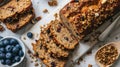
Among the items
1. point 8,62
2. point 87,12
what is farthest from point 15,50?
point 87,12

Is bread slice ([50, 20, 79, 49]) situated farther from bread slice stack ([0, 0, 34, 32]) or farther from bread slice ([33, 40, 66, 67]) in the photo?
bread slice stack ([0, 0, 34, 32])

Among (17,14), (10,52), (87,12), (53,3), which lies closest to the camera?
(87,12)

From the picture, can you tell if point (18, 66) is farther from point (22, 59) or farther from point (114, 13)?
point (114, 13)

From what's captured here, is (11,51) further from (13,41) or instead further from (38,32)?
(38,32)

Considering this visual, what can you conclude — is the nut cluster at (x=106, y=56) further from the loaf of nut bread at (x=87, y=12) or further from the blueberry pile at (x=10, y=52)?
the blueberry pile at (x=10, y=52)

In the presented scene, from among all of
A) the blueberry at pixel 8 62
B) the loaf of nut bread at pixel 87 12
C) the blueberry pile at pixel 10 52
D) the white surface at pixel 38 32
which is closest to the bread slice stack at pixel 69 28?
the loaf of nut bread at pixel 87 12

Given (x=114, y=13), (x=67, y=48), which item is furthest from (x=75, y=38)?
(x=114, y=13)

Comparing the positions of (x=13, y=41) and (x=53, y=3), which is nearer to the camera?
(x=13, y=41)
